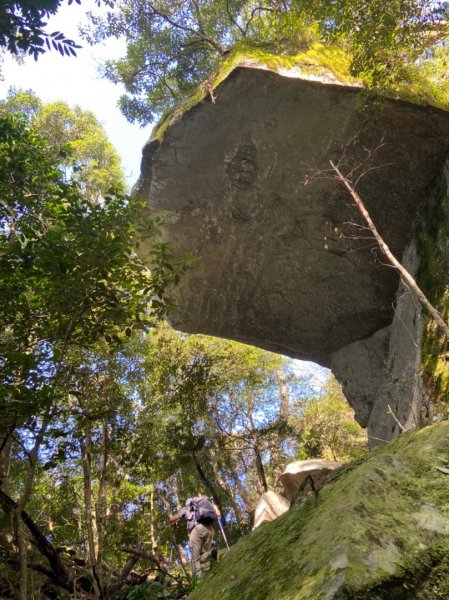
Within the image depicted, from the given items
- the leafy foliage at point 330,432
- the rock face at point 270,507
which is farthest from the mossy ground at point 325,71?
the leafy foliage at point 330,432

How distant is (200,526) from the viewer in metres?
7.29

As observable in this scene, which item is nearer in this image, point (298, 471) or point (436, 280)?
point (436, 280)

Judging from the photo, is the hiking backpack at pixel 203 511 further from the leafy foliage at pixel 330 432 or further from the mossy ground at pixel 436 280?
the leafy foliage at pixel 330 432

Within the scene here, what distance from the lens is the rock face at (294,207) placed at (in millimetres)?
6656

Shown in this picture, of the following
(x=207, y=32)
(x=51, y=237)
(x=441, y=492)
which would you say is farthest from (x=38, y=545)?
(x=207, y=32)

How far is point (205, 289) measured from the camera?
913 centimetres

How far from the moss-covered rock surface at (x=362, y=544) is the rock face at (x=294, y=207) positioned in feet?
16.1

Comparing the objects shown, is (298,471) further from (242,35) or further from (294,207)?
(242,35)

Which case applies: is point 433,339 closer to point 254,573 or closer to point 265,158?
point 265,158

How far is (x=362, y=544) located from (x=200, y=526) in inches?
252

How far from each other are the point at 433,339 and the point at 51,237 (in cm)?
470

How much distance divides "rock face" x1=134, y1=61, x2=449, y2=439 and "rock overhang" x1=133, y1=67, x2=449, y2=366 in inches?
0.7

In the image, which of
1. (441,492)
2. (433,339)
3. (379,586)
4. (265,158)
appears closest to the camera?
(379,586)

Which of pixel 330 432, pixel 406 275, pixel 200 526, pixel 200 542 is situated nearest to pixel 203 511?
pixel 200 526
